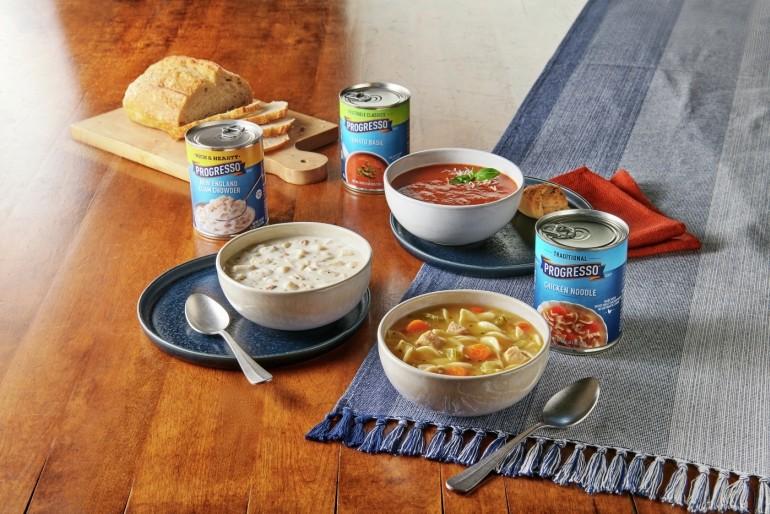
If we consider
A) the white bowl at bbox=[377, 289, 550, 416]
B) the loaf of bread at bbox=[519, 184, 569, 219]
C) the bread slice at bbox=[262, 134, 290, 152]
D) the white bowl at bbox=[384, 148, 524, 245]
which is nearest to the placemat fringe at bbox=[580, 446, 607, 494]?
the white bowl at bbox=[377, 289, 550, 416]

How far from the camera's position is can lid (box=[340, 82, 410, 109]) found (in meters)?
1.68

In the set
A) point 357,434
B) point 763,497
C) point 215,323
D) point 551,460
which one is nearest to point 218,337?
point 215,323

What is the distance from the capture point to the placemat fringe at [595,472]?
3.22ft

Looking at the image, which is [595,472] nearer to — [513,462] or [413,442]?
[513,462]

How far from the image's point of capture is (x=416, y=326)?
113cm

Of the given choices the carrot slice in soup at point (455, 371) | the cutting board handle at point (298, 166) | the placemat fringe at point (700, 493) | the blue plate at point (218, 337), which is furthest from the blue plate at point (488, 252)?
the placemat fringe at point (700, 493)

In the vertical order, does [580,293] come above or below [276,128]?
above

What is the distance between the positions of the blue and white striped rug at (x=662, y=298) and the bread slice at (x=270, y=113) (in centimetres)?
47

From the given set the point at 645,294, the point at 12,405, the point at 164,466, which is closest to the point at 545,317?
the point at 645,294

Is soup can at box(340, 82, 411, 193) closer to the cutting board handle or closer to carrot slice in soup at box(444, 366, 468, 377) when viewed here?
the cutting board handle

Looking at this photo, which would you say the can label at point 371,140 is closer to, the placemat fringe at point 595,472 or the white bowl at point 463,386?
the white bowl at point 463,386

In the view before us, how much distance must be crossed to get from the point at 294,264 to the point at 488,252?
35 centimetres

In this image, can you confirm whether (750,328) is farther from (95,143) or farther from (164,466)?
(95,143)

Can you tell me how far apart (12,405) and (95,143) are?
0.93 meters
